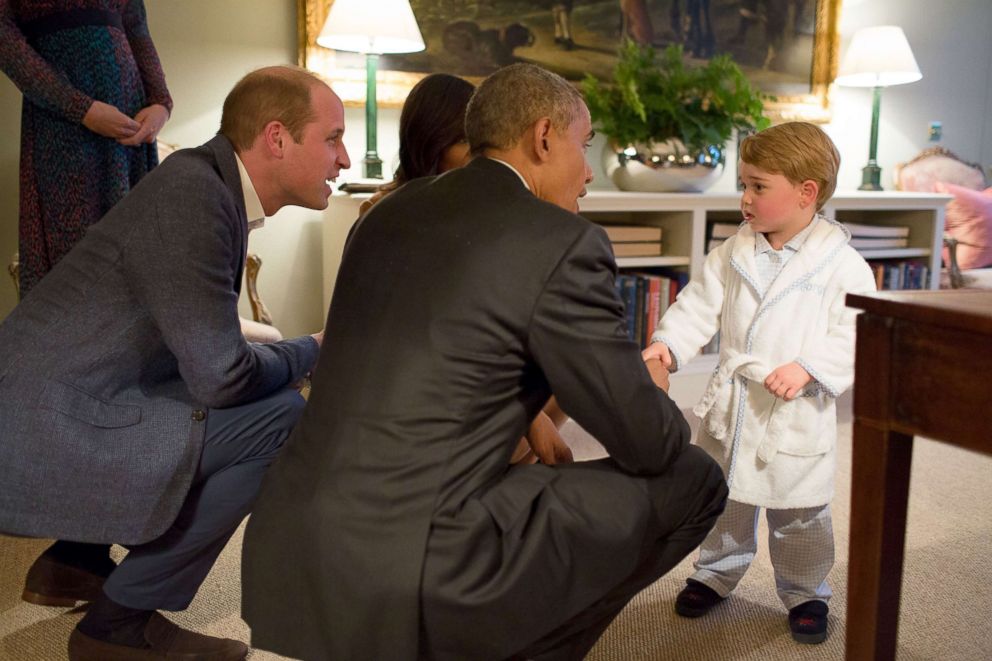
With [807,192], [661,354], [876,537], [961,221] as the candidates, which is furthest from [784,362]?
[961,221]

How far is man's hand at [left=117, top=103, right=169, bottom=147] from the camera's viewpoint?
7.69ft

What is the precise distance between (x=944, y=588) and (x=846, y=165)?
116 inches

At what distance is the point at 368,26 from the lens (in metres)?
2.98

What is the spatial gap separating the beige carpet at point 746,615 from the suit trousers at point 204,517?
0.25 meters

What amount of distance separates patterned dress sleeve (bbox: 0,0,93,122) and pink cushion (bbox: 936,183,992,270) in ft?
11.9

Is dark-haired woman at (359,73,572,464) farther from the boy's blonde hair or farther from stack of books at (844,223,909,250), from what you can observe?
stack of books at (844,223,909,250)

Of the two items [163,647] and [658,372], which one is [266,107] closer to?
[658,372]

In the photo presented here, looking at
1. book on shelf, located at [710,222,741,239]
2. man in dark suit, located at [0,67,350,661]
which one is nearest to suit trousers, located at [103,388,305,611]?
man in dark suit, located at [0,67,350,661]

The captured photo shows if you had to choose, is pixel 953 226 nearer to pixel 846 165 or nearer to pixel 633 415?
pixel 846 165

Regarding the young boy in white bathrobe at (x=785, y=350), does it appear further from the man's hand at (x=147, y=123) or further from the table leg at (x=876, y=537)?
the man's hand at (x=147, y=123)

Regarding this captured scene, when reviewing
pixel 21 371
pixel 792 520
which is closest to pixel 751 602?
pixel 792 520

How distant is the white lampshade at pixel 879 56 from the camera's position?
159 inches

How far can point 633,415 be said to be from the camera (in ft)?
4.00

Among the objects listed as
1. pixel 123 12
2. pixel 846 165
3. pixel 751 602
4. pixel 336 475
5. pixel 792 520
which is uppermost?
pixel 123 12
